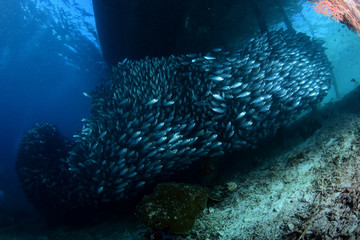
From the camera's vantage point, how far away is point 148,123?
21.5ft

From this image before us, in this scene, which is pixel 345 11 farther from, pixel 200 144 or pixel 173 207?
pixel 173 207

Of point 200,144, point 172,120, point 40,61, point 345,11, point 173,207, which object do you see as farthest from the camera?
point 40,61

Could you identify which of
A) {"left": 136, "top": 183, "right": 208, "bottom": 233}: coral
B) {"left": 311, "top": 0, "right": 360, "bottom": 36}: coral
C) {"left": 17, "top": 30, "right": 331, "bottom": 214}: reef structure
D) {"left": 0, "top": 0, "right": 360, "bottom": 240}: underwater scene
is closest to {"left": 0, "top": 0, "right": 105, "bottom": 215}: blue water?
{"left": 0, "top": 0, "right": 360, "bottom": 240}: underwater scene

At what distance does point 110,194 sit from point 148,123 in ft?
8.35

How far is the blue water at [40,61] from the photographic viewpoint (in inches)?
795

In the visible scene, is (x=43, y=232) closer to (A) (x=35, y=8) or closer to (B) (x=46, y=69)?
(A) (x=35, y=8)

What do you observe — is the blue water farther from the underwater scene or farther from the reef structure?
the reef structure

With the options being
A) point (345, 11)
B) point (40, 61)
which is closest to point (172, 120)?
point (345, 11)

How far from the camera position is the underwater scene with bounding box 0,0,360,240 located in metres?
3.42

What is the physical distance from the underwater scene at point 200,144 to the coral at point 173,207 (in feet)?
0.07

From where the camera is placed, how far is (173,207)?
153 inches

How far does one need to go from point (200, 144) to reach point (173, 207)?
312 cm

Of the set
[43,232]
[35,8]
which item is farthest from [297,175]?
[35,8]

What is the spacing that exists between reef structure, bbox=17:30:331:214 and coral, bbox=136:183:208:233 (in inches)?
67.9
